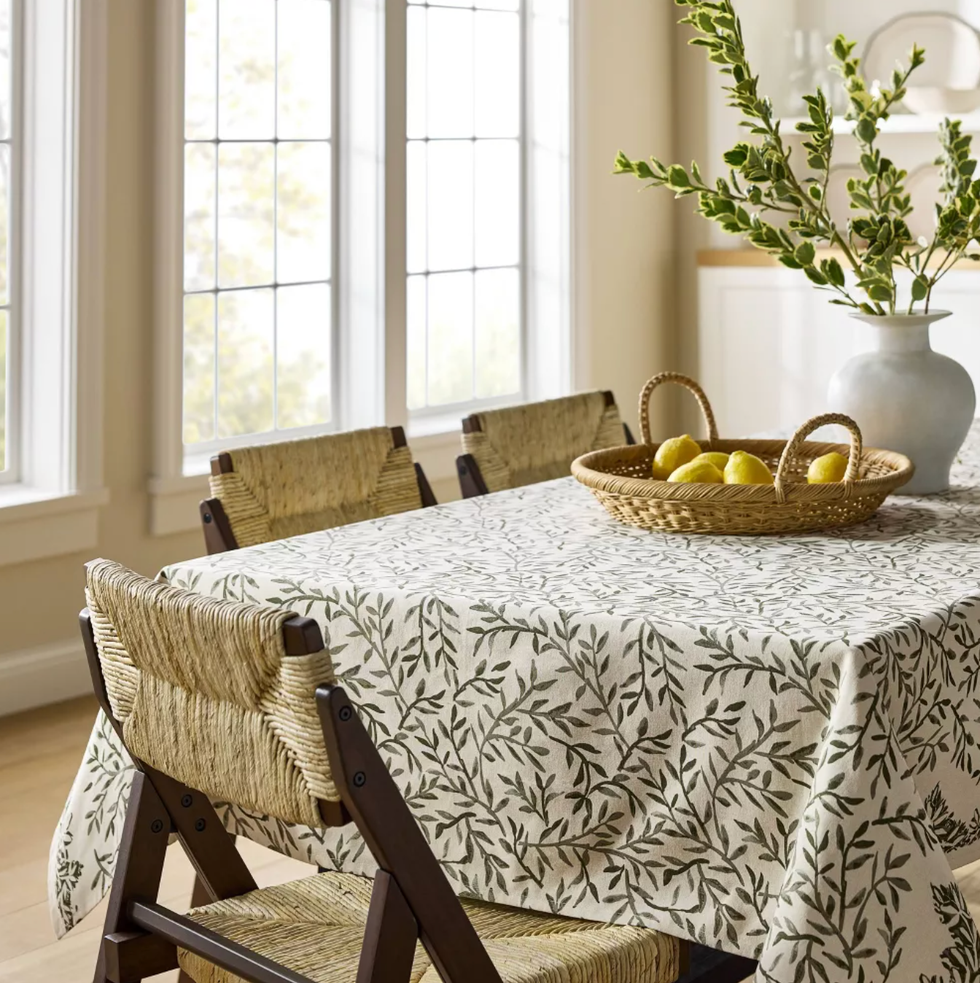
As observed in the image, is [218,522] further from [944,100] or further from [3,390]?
[944,100]

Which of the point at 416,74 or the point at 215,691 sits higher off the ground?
the point at 416,74

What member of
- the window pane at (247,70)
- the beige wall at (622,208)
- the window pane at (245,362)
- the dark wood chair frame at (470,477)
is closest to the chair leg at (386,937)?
the dark wood chair frame at (470,477)

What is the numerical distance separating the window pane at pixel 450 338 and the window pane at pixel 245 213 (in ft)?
2.64

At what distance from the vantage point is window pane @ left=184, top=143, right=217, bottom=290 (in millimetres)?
4598

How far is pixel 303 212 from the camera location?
16.4 feet

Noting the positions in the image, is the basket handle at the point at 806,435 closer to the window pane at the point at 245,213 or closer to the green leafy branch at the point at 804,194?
the green leafy branch at the point at 804,194

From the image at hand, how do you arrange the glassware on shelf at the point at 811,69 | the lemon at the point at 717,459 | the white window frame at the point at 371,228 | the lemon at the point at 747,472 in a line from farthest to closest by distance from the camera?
the glassware on shelf at the point at 811,69 < the white window frame at the point at 371,228 < the lemon at the point at 717,459 < the lemon at the point at 747,472

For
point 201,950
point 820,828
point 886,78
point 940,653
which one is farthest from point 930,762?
point 886,78

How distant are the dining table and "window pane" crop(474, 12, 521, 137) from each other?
12.5ft

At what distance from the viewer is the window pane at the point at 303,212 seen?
4926 mm

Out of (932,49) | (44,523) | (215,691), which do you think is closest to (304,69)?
(44,523)

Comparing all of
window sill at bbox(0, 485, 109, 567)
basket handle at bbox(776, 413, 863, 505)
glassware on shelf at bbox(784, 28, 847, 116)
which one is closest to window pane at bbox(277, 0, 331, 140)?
window sill at bbox(0, 485, 109, 567)

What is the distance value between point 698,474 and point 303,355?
2855mm

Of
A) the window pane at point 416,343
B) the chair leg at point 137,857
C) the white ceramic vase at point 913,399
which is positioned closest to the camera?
the chair leg at point 137,857
